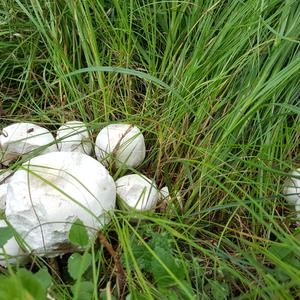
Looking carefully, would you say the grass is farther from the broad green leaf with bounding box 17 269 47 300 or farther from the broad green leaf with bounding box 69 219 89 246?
the broad green leaf with bounding box 17 269 47 300

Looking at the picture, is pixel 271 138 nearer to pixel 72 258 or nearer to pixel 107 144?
pixel 107 144

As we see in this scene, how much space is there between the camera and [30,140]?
138cm

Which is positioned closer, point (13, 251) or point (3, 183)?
point (13, 251)

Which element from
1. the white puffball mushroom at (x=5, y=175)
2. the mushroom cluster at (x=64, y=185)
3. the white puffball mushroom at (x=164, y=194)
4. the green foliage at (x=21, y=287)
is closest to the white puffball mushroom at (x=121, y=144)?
the mushroom cluster at (x=64, y=185)

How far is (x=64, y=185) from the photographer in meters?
1.19

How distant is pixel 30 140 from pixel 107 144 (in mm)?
206

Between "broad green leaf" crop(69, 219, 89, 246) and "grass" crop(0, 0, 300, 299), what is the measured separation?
0.18ft

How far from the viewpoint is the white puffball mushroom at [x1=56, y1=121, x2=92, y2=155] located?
1377mm

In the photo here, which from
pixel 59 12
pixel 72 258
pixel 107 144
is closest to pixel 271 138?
pixel 107 144

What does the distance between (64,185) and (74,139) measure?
23cm

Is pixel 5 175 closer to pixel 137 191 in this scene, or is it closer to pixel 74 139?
pixel 74 139

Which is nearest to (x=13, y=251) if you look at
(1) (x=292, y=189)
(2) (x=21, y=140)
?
(2) (x=21, y=140)

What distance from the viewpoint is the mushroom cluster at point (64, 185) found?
1.16m

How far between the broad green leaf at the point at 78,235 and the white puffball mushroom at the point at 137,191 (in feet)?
0.60
